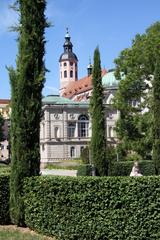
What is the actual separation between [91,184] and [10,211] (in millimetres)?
3360

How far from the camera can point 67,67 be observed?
167000 mm

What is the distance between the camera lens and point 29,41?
12625mm

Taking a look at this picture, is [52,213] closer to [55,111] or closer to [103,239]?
[103,239]

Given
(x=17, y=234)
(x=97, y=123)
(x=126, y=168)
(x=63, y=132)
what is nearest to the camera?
(x=17, y=234)

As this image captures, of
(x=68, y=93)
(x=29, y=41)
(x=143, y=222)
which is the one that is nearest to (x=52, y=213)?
(x=143, y=222)

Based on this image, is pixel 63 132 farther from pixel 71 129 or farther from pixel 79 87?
pixel 79 87

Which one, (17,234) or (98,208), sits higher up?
(98,208)

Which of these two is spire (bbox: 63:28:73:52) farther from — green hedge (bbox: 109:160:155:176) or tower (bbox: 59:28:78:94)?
green hedge (bbox: 109:160:155:176)

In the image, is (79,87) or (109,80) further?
(79,87)

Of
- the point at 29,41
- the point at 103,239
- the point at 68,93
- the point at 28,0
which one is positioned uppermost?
the point at 68,93

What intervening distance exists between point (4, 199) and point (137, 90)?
95.9 ft

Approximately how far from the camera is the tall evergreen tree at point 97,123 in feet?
92.8

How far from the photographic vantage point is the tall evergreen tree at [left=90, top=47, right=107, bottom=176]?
28297mm

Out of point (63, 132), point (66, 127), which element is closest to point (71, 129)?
point (66, 127)
